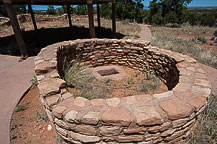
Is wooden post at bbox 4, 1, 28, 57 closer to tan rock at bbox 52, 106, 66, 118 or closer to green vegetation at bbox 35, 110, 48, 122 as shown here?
green vegetation at bbox 35, 110, 48, 122

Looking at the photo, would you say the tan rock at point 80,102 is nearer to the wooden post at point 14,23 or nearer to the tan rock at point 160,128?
the tan rock at point 160,128

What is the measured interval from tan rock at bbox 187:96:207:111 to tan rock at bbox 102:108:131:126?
0.87m

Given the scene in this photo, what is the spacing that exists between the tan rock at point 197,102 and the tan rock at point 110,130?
3.32ft

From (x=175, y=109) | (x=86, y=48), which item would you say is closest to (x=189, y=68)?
(x=175, y=109)

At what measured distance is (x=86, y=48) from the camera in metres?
4.58

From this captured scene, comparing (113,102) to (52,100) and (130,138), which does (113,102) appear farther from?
(52,100)

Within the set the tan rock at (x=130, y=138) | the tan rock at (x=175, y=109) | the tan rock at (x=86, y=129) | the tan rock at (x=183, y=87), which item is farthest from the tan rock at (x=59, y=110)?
the tan rock at (x=183, y=87)

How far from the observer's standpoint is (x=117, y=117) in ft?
5.09

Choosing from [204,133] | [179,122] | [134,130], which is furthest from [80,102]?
[204,133]

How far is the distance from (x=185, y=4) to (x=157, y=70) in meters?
17.1

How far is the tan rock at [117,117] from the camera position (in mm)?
1521

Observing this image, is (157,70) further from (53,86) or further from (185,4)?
(185,4)

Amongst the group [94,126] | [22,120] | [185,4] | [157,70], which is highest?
[185,4]

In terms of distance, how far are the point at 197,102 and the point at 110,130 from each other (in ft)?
3.97
